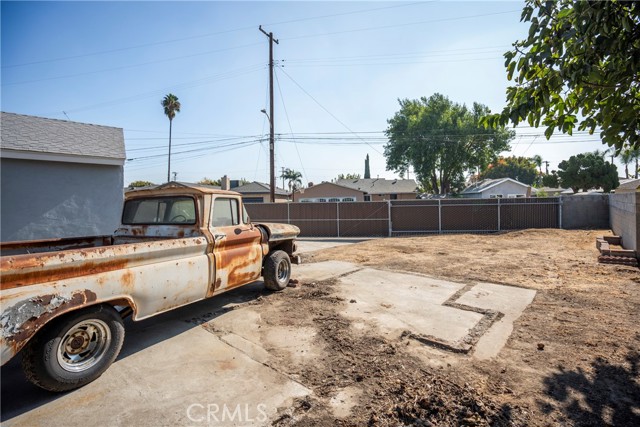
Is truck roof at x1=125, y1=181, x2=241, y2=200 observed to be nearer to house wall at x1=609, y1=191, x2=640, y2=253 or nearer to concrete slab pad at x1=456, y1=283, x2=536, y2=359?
concrete slab pad at x1=456, y1=283, x2=536, y2=359

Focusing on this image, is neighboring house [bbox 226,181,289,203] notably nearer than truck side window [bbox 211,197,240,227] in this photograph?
No

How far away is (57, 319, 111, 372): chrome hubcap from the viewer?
3098 mm

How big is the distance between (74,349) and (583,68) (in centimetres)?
539

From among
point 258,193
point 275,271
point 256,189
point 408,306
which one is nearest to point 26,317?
point 275,271

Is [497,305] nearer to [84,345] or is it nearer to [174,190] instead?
[174,190]

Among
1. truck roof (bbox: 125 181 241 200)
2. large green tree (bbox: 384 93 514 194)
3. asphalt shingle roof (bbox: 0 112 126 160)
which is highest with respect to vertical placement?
large green tree (bbox: 384 93 514 194)

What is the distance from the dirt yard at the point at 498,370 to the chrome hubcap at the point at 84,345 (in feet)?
6.34

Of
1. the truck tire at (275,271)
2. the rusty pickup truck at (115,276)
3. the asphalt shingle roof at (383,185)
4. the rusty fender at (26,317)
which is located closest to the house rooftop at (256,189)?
the asphalt shingle roof at (383,185)

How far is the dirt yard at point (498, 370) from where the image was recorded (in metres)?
2.77

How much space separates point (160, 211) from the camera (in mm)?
5219

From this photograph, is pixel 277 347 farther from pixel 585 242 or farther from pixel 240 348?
pixel 585 242

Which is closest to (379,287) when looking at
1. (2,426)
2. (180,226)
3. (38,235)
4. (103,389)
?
(180,226)

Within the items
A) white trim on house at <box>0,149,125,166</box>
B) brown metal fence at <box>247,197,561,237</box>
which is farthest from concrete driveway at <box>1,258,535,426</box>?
brown metal fence at <box>247,197,561,237</box>

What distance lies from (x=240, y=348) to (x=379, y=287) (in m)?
3.70
